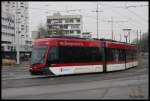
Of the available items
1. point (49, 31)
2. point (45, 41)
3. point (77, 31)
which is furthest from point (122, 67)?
point (77, 31)

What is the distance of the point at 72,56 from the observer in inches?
1163

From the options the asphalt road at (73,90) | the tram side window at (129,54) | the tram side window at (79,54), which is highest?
the tram side window at (79,54)

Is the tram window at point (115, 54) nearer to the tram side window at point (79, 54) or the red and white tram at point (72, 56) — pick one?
the red and white tram at point (72, 56)

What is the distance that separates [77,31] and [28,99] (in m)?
140

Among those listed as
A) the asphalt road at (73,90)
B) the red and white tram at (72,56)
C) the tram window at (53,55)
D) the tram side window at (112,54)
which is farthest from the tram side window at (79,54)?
the asphalt road at (73,90)

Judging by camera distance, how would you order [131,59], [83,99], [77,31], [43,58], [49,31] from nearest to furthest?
1. [83,99]
2. [43,58]
3. [131,59]
4. [49,31]
5. [77,31]

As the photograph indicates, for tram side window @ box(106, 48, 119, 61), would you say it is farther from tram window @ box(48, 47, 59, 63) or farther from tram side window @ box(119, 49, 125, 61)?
tram window @ box(48, 47, 59, 63)

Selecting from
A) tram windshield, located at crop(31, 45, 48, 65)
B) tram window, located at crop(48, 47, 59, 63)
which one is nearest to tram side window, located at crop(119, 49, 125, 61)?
tram window, located at crop(48, 47, 59, 63)

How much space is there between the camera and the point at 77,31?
154500 millimetres

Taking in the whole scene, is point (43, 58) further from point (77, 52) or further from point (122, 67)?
point (122, 67)

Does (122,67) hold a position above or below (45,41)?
below

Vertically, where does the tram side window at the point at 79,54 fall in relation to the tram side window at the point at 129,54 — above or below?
above

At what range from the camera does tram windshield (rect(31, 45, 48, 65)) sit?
2786 centimetres

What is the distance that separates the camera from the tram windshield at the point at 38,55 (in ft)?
91.4
